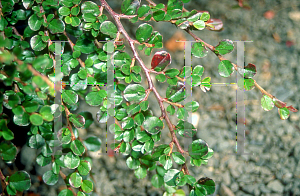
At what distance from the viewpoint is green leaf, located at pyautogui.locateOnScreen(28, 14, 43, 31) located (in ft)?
2.28

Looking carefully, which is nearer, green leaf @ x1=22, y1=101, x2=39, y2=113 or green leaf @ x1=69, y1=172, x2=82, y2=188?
green leaf @ x1=22, y1=101, x2=39, y2=113

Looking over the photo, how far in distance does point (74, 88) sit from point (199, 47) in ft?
1.27

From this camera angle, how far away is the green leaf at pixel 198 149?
0.66 meters

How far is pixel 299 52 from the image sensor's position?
3.67ft

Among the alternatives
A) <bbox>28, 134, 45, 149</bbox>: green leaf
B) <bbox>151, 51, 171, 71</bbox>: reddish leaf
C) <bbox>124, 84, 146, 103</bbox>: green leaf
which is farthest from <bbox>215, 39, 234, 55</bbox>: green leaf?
<bbox>28, 134, 45, 149</bbox>: green leaf

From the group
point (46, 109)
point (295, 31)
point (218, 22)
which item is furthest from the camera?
point (295, 31)

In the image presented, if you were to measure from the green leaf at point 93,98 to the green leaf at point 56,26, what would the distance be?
0.20 meters

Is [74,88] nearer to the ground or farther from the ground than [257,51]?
farther from the ground

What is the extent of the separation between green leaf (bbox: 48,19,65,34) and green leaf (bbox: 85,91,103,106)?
20cm

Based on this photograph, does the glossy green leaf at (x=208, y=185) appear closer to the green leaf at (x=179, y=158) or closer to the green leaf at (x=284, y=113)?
the green leaf at (x=179, y=158)

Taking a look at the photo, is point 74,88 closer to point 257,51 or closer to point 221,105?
point 221,105

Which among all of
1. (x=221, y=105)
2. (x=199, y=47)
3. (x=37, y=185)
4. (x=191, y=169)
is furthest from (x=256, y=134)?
(x=37, y=185)

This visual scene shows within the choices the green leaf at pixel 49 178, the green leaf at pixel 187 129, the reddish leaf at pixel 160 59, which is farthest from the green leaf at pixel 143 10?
the green leaf at pixel 49 178

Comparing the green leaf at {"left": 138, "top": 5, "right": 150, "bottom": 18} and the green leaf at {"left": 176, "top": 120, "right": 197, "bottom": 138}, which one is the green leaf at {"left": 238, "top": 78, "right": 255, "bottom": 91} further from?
the green leaf at {"left": 138, "top": 5, "right": 150, "bottom": 18}
